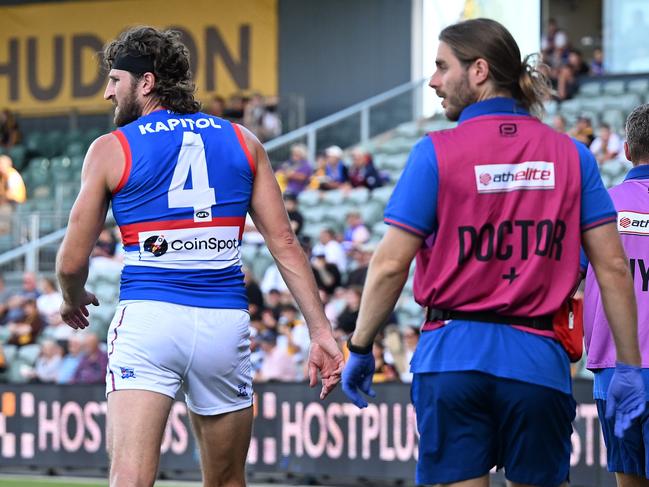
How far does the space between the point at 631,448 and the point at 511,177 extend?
6.19ft

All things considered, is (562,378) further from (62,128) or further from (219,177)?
(62,128)

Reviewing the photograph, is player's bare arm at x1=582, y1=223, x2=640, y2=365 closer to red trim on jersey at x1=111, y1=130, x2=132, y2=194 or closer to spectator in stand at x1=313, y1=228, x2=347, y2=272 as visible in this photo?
red trim on jersey at x1=111, y1=130, x2=132, y2=194

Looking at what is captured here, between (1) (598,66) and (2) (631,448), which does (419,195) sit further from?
(1) (598,66)

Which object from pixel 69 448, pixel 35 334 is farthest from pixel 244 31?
pixel 69 448

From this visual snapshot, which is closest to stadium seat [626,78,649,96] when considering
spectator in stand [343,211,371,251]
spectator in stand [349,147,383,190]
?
spectator in stand [349,147,383,190]

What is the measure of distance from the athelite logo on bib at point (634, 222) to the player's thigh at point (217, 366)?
1709mm

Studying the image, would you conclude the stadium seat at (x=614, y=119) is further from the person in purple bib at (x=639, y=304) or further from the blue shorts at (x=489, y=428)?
the blue shorts at (x=489, y=428)

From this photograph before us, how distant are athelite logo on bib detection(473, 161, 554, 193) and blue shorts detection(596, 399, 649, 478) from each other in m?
1.68

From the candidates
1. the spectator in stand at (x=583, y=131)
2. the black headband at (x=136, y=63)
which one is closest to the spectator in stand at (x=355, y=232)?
the spectator in stand at (x=583, y=131)

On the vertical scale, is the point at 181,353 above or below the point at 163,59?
below

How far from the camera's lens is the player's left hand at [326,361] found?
204 inches

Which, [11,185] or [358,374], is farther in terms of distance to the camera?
[11,185]

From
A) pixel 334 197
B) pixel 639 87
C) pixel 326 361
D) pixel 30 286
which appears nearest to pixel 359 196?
pixel 334 197

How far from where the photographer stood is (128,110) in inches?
206
